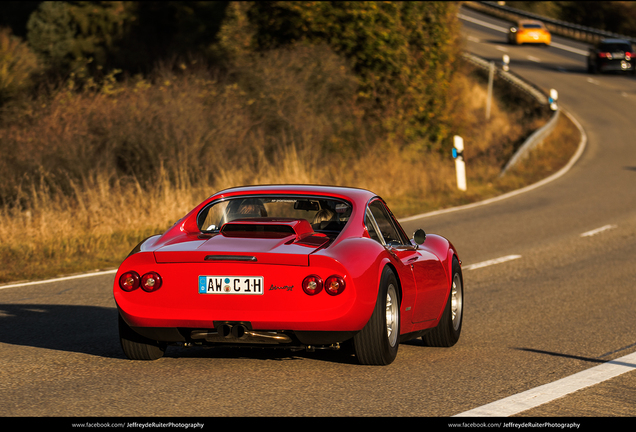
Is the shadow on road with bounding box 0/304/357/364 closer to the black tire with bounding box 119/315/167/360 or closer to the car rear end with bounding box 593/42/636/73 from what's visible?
the black tire with bounding box 119/315/167/360

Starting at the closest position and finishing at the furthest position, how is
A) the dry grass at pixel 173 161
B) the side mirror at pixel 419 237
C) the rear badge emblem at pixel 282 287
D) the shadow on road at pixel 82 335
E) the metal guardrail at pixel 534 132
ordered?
the rear badge emblem at pixel 282 287
the shadow on road at pixel 82 335
the side mirror at pixel 419 237
the dry grass at pixel 173 161
the metal guardrail at pixel 534 132

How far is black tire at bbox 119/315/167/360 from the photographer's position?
262 inches

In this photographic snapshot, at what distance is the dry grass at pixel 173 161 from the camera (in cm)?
1445

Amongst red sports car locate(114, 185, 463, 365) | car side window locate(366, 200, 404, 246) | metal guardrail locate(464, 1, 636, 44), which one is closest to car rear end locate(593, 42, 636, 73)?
metal guardrail locate(464, 1, 636, 44)

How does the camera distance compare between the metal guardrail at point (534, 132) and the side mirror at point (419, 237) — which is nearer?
the side mirror at point (419, 237)

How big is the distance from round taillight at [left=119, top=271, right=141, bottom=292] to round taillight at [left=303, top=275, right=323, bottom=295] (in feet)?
3.77

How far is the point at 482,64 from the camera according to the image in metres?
51.4

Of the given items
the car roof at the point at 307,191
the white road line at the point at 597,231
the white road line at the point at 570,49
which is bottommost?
the white road line at the point at 570,49

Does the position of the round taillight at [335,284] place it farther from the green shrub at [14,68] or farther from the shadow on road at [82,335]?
the green shrub at [14,68]

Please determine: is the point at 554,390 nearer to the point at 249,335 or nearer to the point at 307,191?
the point at 249,335

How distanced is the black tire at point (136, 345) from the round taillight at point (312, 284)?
1.32 m

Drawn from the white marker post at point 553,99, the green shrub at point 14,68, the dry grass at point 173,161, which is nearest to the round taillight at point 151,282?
the dry grass at point 173,161
